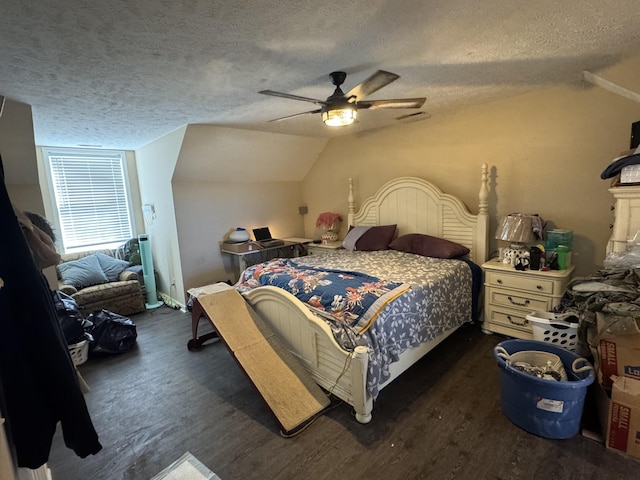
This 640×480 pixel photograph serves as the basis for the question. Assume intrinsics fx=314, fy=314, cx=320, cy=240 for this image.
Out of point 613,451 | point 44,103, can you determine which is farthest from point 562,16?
point 44,103

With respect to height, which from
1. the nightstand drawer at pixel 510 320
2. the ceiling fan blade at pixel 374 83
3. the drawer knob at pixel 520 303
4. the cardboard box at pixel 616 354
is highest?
the ceiling fan blade at pixel 374 83

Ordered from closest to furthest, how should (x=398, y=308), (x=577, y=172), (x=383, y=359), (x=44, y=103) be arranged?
1. (x=383, y=359)
2. (x=398, y=308)
3. (x=44, y=103)
4. (x=577, y=172)

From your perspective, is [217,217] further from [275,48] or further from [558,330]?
[558,330]

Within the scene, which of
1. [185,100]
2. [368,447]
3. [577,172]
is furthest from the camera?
[577,172]

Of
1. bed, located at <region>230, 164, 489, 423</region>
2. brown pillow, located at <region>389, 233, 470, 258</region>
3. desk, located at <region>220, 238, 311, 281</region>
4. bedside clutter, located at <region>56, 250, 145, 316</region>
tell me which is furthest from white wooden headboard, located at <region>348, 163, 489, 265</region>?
bedside clutter, located at <region>56, 250, 145, 316</region>

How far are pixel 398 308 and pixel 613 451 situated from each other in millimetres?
1347

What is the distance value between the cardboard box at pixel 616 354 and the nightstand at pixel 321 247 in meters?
2.99

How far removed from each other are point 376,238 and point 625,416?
2574 millimetres

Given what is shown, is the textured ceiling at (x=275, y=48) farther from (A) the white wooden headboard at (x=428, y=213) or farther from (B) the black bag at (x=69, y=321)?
(B) the black bag at (x=69, y=321)

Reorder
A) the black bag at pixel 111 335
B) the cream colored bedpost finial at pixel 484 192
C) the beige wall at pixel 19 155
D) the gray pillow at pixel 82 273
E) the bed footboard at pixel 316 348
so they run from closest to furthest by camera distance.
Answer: the bed footboard at pixel 316 348 → the beige wall at pixel 19 155 → the black bag at pixel 111 335 → the cream colored bedpost finial at pixel 484 192 → the gray pillow at pixel 82 273

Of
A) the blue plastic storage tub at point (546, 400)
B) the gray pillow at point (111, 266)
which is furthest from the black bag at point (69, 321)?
the blue plastic storage tub at point (546, 400)

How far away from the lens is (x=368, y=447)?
184cm

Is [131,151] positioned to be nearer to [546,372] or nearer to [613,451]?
[546,372]

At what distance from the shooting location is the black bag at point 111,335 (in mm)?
3080
